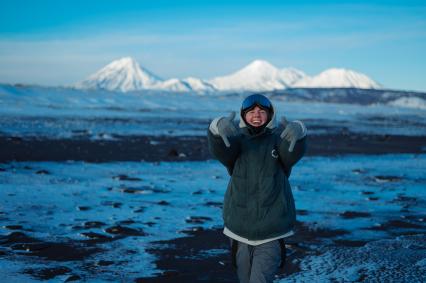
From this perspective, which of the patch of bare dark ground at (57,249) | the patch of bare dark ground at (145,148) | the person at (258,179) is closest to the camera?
the person at (258,179)

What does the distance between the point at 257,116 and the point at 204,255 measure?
3115mm

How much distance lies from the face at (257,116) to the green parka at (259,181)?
0.06 meters

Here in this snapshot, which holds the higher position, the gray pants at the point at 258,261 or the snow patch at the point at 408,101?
the snow patch at the point at 408,101

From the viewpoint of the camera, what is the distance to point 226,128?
3324mm

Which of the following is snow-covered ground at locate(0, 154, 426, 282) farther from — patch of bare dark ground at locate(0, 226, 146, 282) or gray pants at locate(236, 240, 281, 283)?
gray pants at locate(236, 240, 281, 283)

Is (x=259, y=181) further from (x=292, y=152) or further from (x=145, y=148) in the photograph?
(x=145, y=148)

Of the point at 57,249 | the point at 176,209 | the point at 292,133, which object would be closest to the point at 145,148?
the point at 176,209

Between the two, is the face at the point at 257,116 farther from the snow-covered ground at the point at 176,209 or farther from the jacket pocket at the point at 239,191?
the snow-covered ground at the point at 176,209

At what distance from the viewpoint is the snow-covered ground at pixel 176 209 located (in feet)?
18.7

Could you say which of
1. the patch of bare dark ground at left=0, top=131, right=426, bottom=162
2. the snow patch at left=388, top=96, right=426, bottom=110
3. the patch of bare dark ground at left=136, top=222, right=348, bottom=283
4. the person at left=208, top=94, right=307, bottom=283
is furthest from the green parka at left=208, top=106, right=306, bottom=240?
the snow patch at left=388, top=96, right=426, bottom=110

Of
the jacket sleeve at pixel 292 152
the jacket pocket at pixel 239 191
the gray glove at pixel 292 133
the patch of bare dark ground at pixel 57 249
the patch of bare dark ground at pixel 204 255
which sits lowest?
the patch of bare dark ground at pixel 204 255

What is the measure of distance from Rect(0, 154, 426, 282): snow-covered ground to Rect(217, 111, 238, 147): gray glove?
2.52 metres

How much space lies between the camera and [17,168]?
1224 centimetres

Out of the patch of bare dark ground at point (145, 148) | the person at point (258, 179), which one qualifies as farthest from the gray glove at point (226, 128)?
the patch of bare dark ground at point (145, 148)
